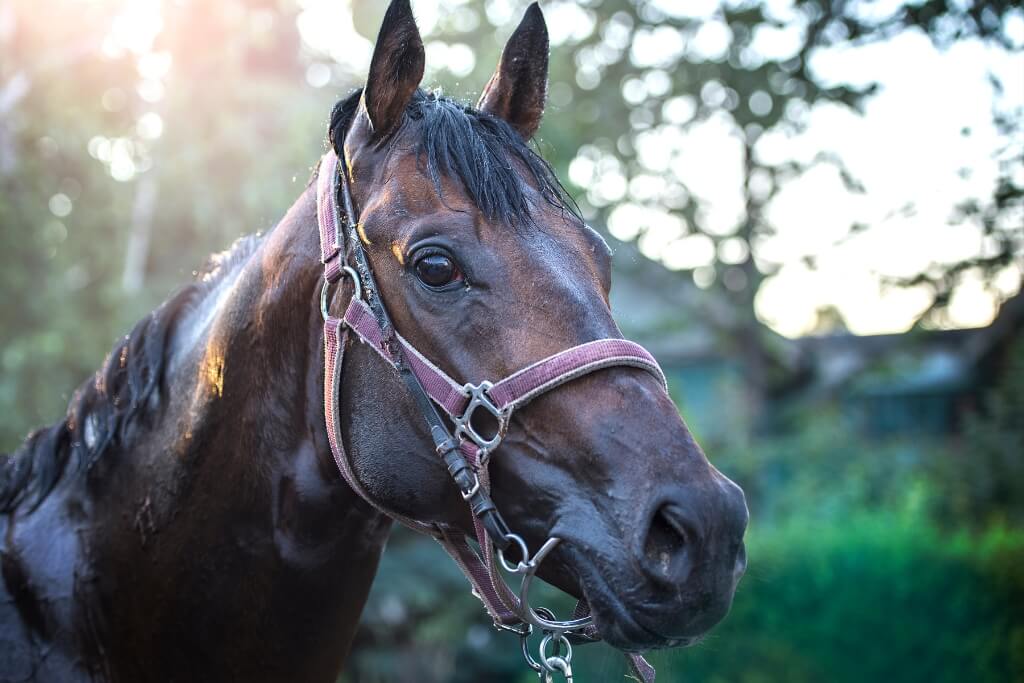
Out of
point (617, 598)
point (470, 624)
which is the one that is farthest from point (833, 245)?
point (617, 598)

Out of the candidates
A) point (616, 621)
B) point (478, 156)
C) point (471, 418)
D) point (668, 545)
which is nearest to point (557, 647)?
point (616, 621)

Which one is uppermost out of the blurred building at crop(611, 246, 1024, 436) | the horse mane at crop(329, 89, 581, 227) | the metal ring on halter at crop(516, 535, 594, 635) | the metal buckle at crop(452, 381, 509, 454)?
the horse mane at crop(329, 89, 581, 227)

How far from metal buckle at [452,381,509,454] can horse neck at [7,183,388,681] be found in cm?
47

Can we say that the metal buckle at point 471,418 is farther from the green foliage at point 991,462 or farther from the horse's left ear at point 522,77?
the green foliage at point 991,462

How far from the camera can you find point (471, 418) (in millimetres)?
2020

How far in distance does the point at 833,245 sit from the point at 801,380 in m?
9.53

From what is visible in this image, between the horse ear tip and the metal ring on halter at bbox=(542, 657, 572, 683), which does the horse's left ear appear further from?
the metal ring on halter at bbox=(542, 657, 572, 683)

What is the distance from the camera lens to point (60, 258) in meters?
9.82

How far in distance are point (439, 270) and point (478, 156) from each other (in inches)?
13.8

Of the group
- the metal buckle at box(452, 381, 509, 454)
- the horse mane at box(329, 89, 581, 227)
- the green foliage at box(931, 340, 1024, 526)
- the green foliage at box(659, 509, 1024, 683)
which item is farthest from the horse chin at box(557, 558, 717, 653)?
the green foliage at box(931, 340, 1024, 526)

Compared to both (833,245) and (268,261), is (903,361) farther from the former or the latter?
(268,261)

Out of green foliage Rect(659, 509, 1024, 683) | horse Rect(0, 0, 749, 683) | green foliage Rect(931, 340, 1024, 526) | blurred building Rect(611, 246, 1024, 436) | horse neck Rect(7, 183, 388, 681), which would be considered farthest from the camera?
blurred building Rect(611, 246, 1024, 436)

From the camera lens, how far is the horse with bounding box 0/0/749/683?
1.85m

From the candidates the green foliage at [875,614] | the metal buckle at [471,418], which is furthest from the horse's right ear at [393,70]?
the green foliage at [875,614]
